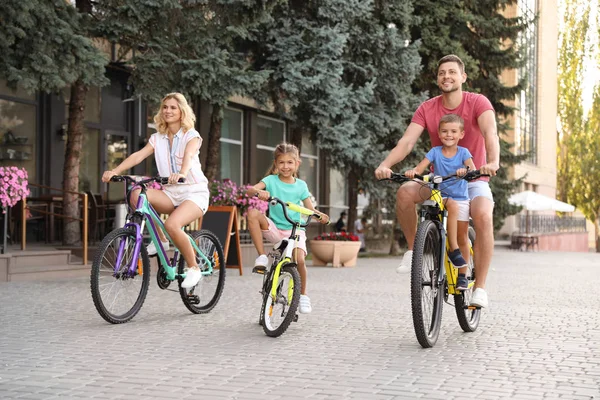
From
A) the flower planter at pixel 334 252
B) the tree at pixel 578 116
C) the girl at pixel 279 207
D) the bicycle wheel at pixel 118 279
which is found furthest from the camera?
the tree at pixel 578 116

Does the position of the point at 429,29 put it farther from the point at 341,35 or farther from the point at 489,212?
the point at 489,212

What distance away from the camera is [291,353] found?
22.7 feet

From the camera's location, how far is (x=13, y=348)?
6.96 metres

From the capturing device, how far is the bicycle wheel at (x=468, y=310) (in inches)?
310

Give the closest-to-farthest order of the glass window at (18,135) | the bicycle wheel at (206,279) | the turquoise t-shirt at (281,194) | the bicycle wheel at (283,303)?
the bicycle wheel at (283,303)
the turquoise t-shirt at (281,194)
the bicycle wheel at (206,279)
the glass window at (18,135)

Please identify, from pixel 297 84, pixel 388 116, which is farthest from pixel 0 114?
pixel 388 116

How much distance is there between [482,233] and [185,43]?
10.0 m

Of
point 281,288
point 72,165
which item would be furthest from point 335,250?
point 281,288

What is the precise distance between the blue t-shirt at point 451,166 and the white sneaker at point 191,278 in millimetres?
2295

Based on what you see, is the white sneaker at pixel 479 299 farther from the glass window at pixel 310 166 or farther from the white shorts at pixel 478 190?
the glass window at pixel 310 166

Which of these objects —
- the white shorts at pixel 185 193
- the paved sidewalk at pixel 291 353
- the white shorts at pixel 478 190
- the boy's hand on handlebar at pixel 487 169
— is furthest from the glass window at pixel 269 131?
the boy's hand on handlebar at pixel 487 169

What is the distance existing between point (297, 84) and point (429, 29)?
26.1 feet

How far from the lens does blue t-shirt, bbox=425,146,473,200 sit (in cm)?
759

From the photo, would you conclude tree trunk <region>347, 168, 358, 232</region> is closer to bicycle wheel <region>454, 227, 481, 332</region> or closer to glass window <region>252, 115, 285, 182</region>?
glass window <region>252, 115, 285, 182</region>
